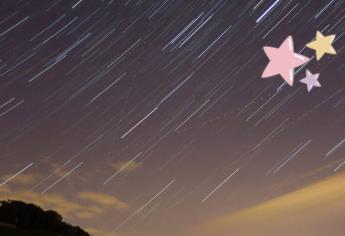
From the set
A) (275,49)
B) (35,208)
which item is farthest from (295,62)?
(35,208)

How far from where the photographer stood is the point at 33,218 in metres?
43.1

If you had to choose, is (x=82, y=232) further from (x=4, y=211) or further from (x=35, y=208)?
(x=4, y=211)

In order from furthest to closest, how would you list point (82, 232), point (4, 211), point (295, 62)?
point (82, 232)
point (4, 211)
point (295, 62)

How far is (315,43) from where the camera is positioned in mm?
13234

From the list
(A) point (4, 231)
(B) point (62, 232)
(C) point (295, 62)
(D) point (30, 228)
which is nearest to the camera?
(C) point (295, 62)

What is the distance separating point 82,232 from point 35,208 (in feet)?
26.2

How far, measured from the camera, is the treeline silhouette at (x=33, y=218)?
130 ft

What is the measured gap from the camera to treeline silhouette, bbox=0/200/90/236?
1560 inches

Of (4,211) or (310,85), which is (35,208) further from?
(310,85)

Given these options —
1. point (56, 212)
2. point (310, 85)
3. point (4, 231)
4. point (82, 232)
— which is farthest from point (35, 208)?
point (310, 85)

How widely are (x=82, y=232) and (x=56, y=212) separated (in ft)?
18.0

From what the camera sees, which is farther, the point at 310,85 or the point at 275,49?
the point at 310,85

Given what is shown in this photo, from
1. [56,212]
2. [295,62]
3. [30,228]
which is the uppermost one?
[56,212]

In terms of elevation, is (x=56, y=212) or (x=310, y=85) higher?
(x=56, y=212)
